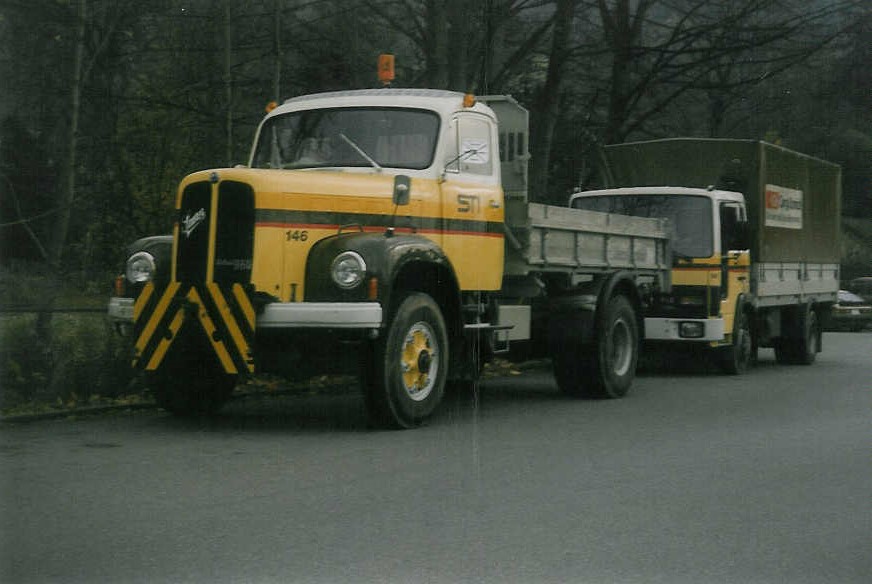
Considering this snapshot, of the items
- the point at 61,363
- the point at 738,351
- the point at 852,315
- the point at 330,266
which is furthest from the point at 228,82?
the point at 852,315

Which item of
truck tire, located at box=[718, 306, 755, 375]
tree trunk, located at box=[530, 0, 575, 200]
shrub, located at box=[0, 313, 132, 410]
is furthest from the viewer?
tree trunk, located at box=[530, 0, 575, 200]

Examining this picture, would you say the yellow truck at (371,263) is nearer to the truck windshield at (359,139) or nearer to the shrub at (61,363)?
the truck windshield at (359,139)

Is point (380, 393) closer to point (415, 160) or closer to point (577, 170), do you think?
point (415, 160)

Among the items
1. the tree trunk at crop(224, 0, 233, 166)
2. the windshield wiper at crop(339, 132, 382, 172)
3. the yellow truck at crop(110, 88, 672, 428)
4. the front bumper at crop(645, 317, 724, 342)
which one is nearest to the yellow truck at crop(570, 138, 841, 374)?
the front bumper at crop(645, 317, 724, 342)

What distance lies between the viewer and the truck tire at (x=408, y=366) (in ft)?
36.0

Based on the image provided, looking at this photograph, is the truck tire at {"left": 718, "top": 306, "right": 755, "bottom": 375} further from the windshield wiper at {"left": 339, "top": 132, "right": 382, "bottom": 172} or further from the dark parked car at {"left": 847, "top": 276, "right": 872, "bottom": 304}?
the dark parked car at {"left": 847, "top": 276, "right": 872, "bottom": 304}

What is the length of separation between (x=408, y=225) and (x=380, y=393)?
61.4 inches

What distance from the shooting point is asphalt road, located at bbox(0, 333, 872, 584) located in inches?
253

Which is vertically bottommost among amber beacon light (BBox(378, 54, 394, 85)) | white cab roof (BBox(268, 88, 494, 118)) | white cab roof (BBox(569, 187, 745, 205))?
white cab roof (BBox(569, 187, 745, 205))

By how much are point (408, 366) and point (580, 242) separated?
3.65 metres

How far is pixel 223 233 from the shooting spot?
10961mm

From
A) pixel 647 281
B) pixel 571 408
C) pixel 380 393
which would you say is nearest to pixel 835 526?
pixel 380 393

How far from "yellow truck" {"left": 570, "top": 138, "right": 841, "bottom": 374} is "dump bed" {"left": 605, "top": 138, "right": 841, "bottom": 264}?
1 centimetres

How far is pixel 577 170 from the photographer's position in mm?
24016
